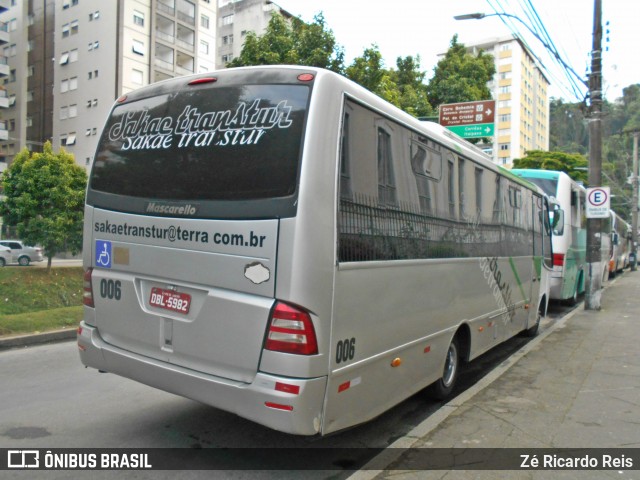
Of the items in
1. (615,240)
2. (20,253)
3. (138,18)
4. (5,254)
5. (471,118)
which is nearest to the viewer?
(471,118)

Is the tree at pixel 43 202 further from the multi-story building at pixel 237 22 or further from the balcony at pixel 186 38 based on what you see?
the multi-story building at pixel 237 22

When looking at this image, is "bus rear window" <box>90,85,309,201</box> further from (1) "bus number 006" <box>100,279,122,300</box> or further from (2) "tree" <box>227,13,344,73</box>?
(2) "tree" <box>227,13,344,73</box>

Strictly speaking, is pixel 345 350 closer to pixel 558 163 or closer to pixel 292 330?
pixel 292 330

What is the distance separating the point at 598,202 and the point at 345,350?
1160cm

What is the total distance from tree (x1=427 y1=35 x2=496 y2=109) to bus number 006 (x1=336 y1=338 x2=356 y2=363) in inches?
984

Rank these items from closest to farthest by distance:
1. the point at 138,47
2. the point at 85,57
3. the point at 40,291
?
the point at 40,291 < the point at 138,47 < the point at 85,57

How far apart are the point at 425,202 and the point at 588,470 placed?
2469 mm

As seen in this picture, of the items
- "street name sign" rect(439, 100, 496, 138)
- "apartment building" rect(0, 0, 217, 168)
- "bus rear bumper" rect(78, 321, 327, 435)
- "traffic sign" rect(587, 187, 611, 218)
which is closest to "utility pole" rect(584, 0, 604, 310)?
"traffic sign" rect(587, 187, 611, 218)

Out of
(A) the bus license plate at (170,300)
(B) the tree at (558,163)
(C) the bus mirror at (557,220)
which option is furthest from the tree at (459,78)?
(A) the bus license plate at (170,300)

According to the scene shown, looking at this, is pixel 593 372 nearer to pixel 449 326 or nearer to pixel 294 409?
pixel 449 326

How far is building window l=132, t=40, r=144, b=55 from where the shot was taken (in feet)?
139

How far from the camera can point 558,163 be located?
42.1 meters

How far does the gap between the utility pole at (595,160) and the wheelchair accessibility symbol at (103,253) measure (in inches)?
482

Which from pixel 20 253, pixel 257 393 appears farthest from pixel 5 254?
pixel 257 393
